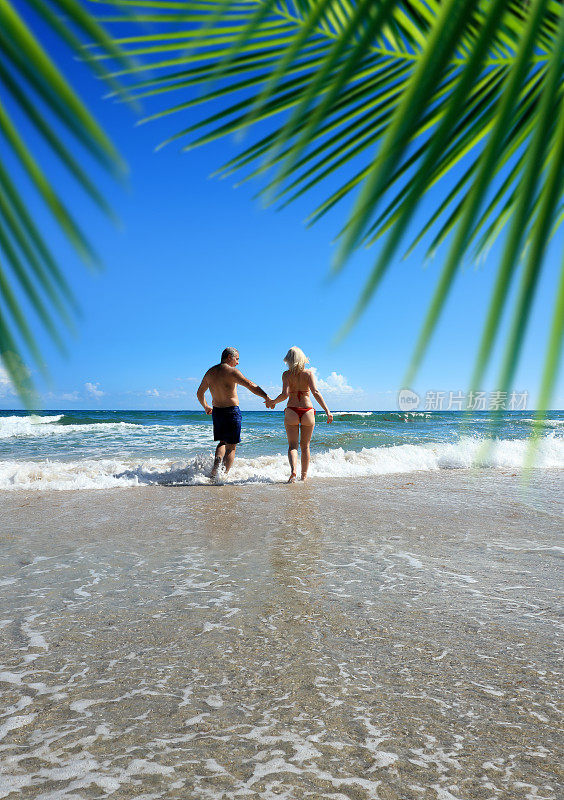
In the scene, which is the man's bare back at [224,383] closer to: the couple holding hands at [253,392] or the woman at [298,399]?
the couple holding hands at [253,392]

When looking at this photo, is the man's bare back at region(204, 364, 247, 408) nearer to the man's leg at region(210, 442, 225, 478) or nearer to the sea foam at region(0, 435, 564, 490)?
the man's leg at region(210, 442, 225, 478)

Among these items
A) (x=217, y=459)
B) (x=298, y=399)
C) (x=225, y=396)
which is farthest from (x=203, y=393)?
(x=298, y=399)

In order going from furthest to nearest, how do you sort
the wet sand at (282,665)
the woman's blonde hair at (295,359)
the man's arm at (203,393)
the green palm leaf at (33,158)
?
the man's arm at (203,393) < the woman's blonde hair at (295,359) < the wet sand at (282,665) < the green palm leaf at (33,158)

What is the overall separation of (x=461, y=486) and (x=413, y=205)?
8.41 m

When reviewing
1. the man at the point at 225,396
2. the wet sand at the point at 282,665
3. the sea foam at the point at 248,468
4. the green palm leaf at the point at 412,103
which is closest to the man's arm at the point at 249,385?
the man at the point at 225,396

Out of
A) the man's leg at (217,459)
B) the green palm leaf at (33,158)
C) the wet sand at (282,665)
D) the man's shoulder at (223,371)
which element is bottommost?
the wet sand at (282,665)

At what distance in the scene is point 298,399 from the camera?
8.87 m

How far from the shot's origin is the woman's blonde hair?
862cm

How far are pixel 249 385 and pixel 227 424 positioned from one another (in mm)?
711

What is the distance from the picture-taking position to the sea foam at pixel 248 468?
9203mm

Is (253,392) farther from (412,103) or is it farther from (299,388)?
(412,103)

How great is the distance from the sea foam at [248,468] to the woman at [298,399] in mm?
553

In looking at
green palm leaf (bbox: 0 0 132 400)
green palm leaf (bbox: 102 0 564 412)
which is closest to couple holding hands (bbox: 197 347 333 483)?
green palm leaf (bbox: 102 0 564 412)

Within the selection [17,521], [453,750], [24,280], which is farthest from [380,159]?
[17,521]
